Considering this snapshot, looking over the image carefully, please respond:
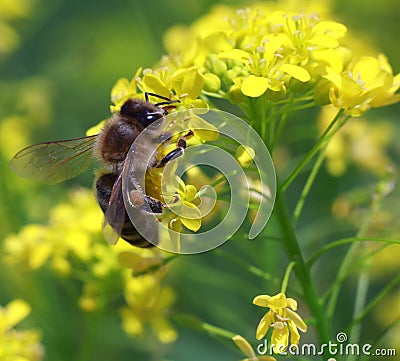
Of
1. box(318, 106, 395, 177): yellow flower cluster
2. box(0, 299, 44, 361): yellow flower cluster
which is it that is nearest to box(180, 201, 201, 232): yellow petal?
box(0, 299, 44, 361): yellow flower cluster

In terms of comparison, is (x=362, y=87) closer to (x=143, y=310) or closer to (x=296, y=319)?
(x=296, y=319)

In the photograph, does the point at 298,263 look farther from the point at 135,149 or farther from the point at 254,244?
the point at 254,244

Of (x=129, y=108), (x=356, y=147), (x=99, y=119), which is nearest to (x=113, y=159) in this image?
(x=129, y=108)

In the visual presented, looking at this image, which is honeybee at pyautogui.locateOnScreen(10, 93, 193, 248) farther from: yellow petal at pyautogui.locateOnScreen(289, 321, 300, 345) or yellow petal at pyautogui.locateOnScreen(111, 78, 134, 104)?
yellow petal at pyautogui.locateOnScreen(289, 321, 300, 345)

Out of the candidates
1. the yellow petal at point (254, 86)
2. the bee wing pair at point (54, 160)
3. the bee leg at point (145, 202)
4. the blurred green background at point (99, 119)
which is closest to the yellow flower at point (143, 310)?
the blurred green background at point (99, 119)

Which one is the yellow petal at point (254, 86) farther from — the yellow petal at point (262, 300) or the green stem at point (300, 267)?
the yellow petal at point (262, 300)

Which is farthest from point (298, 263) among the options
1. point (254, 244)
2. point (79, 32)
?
point (79, 32)
